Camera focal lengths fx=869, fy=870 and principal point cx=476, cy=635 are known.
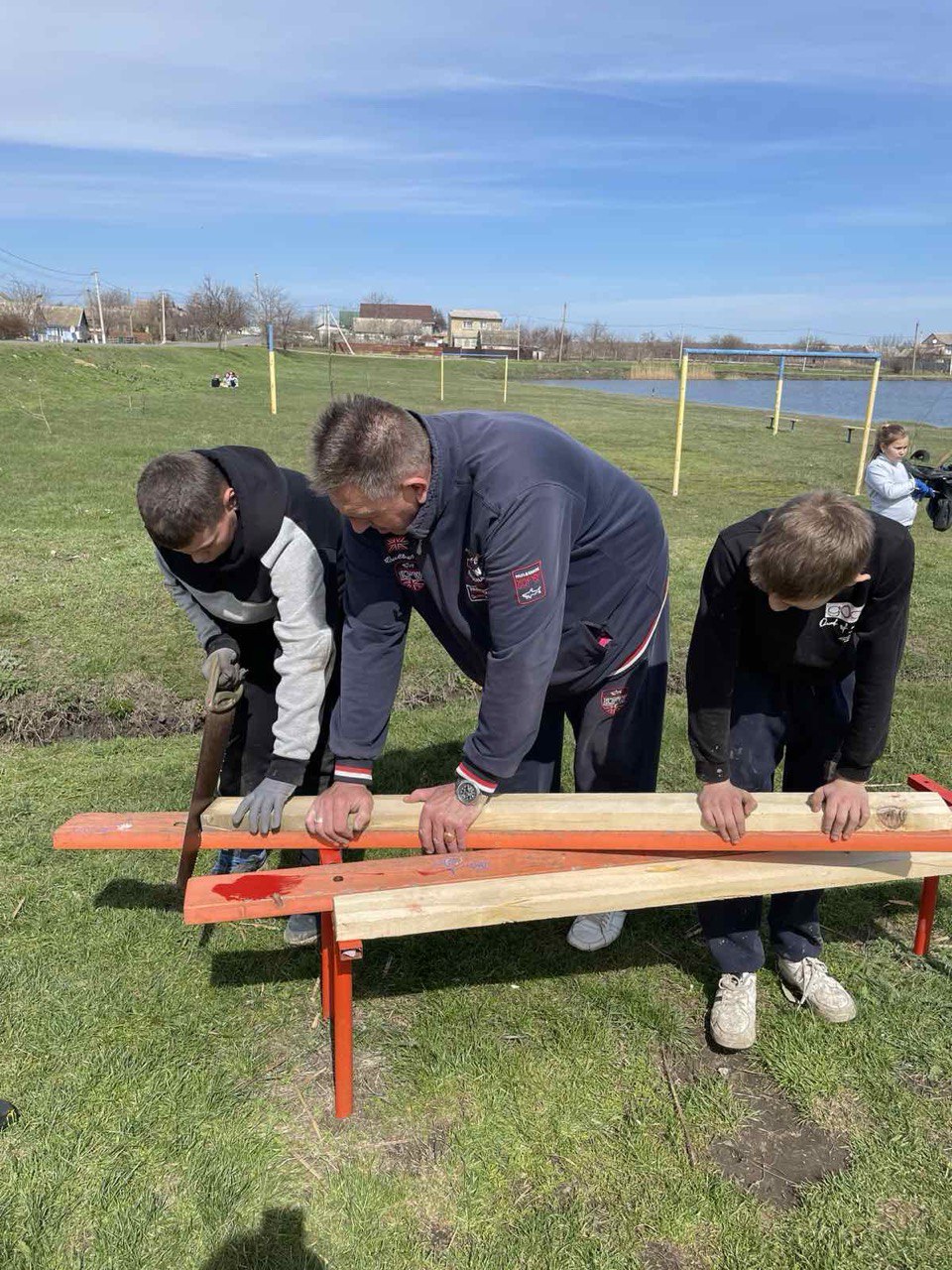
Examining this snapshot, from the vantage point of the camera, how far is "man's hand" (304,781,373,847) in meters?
2.51

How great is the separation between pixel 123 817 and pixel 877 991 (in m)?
2.53

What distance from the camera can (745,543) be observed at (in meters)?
2.36

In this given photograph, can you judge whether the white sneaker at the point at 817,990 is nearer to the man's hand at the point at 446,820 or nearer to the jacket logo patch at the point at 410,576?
the man's hand at the point at 446,820

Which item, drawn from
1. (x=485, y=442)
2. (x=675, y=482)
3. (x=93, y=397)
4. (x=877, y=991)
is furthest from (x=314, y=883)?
(x=93, y=397)

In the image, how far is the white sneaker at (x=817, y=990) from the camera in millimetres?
2811

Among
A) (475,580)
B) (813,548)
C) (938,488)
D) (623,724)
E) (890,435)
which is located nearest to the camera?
(813,548)

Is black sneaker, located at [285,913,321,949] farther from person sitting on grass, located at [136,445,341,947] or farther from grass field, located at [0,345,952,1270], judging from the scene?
person sitting on grass, located at [136,445,341,947]

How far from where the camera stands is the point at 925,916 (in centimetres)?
305

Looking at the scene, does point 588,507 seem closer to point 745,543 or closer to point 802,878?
point 745,543

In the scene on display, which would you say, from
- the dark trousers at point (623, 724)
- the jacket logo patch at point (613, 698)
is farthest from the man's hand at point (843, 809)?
the jacket logo patch at point (613, 698)

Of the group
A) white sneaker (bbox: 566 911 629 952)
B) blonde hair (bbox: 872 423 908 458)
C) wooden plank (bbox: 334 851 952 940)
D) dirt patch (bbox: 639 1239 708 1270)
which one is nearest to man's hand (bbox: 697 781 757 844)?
wooden plank (bbox: 334 851 952 940)

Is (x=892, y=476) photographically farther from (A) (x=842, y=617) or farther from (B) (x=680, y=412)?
(A) (x=842, y=617)

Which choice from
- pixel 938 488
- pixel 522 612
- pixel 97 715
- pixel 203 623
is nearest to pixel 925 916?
pixel 522 612

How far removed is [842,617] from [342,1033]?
1.81 metres
